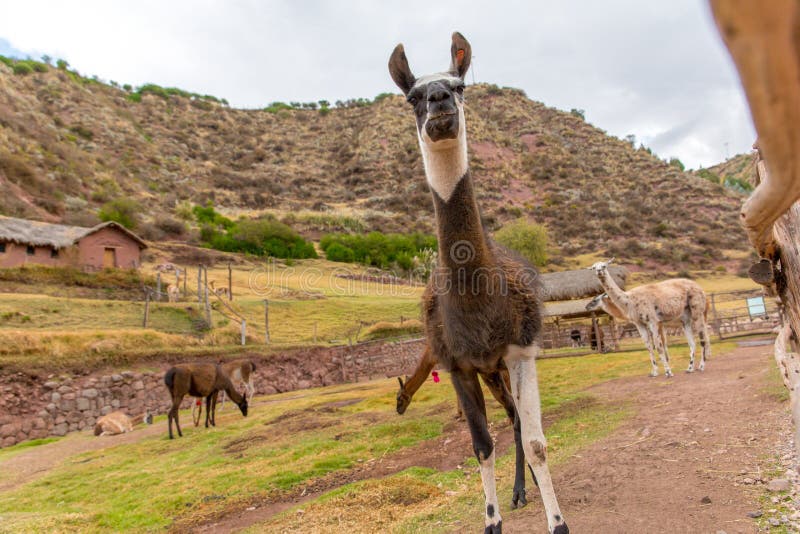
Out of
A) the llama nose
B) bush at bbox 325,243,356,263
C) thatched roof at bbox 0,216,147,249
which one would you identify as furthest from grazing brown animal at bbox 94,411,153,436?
bush at bbox 325,243,356,263

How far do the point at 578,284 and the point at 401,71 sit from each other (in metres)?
23.5

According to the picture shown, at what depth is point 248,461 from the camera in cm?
791

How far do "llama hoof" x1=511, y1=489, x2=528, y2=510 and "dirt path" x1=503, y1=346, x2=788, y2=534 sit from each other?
152mm

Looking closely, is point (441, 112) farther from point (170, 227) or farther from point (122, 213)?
point (122, 213)

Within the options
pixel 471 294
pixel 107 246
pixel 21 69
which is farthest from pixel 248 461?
pixel 21 69

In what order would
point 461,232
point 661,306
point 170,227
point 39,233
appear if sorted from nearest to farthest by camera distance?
point 461,232 → point 661,306 → point 39,233 → point 170,227

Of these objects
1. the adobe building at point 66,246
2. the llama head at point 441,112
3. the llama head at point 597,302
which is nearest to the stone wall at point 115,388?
the llama head at point 597,302

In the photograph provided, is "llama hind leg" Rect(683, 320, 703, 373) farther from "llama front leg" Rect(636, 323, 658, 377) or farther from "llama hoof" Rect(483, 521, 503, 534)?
"llama hoof" Rect(483, 521, 503, 534)

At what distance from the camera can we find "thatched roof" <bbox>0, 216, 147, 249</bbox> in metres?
28.5

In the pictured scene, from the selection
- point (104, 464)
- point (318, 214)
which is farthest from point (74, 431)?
point (318, 214)

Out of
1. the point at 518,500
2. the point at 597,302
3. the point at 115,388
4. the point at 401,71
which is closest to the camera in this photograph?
the point at 401,71

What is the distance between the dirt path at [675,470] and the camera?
3385 mm

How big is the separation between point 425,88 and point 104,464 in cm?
980

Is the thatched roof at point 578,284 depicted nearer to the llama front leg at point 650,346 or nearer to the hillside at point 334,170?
the llama front leg at point 650,346
